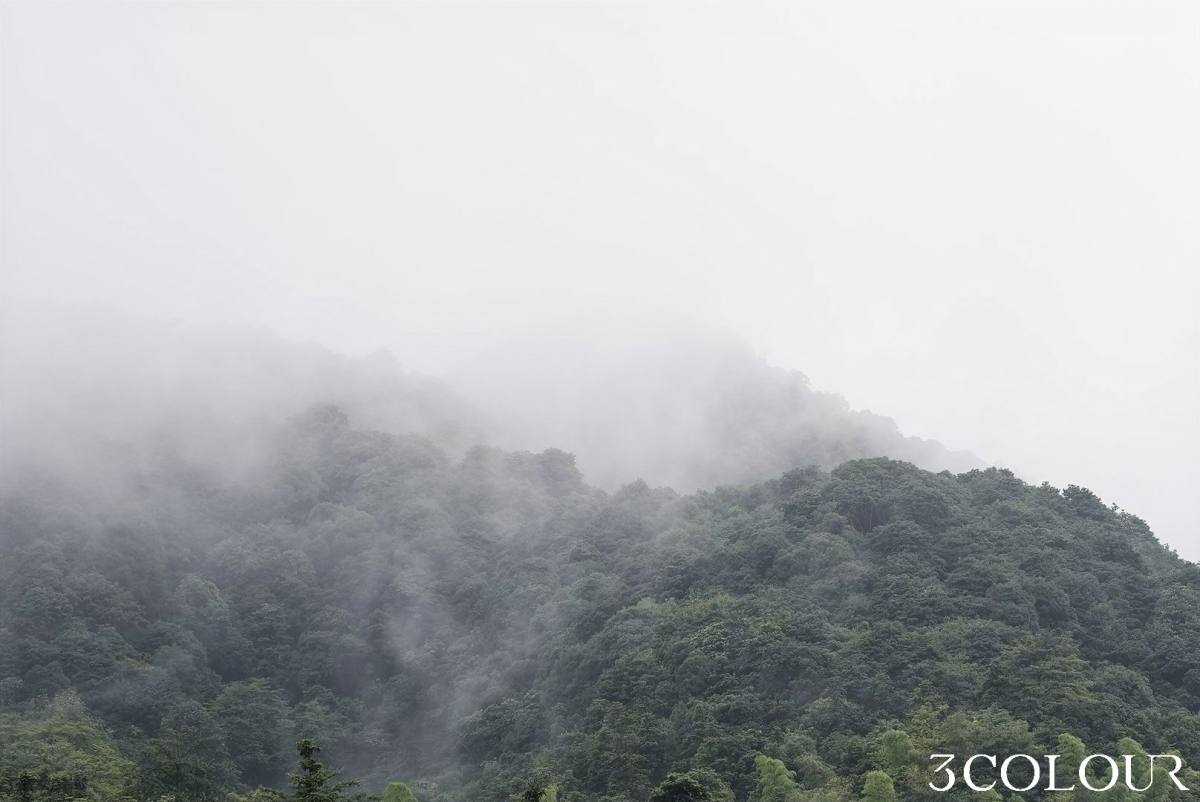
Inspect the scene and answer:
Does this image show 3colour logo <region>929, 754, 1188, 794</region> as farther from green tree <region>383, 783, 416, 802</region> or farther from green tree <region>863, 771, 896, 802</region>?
green tree <region>383, 783, 416, 802</region>

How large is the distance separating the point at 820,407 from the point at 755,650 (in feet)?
126

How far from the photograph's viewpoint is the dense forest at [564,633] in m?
32.6

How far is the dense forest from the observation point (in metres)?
32.6

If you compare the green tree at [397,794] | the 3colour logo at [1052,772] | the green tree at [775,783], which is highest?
the 3colour logo at [1052,772]

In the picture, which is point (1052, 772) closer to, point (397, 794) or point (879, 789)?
point (879, 789)

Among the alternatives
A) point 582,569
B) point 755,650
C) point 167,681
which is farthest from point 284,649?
point 755,650

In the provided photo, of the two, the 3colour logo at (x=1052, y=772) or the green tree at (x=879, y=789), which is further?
the 3colour logo at (x=1052, y=772)

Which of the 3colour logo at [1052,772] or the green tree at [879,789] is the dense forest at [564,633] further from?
the 3colour logo at [1052,772]

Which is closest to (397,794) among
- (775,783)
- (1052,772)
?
(775,783)

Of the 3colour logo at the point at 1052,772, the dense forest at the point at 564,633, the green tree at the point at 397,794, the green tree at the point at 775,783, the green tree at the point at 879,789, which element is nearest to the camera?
the green tree at the point at 879,789

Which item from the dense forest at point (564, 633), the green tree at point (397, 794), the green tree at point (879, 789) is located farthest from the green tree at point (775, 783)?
the green tree at point (397, 794)

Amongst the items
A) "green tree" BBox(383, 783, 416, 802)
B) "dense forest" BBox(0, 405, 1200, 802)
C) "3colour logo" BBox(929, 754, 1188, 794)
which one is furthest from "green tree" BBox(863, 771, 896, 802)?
"green tree" BBox(383, 783, 416, 802)

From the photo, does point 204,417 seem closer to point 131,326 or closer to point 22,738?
point 131,326

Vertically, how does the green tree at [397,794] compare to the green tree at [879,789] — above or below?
below
